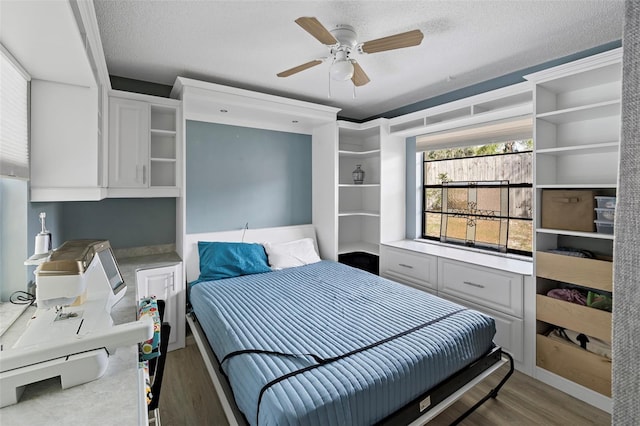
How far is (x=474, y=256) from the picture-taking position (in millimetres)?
3225

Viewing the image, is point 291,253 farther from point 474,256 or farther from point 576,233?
point 576,233

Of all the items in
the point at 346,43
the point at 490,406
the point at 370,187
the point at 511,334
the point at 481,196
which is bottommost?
the point at 490,406

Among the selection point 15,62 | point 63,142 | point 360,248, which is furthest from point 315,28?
point 360,248

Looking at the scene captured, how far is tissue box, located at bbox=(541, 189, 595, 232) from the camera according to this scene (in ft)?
7.36

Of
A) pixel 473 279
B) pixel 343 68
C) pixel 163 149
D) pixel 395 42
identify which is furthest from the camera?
pixel 163 149

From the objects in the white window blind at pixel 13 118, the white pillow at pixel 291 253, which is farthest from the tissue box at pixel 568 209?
the white window blind at pixel 13 118

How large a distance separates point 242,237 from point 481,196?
8.95ft

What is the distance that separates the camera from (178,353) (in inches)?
114

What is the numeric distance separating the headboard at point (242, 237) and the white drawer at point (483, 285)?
1.67 meters

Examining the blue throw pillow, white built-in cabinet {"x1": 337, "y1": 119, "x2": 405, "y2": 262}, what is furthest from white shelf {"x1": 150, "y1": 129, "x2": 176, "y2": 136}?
white built-in cabinet {"x1": 337, "y1": 119, "x2": 405, "y2": 262}

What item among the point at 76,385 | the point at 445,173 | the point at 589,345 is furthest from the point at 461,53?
the point at 76,385

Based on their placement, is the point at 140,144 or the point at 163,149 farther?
the point at 163,149

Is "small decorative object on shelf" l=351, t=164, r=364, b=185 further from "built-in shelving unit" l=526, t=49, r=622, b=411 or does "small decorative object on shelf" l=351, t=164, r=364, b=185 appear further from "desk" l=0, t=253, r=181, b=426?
"desk" l=0, t=253, r=181, b=426

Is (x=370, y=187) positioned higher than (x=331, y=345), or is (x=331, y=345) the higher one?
(x=370, y=187)
